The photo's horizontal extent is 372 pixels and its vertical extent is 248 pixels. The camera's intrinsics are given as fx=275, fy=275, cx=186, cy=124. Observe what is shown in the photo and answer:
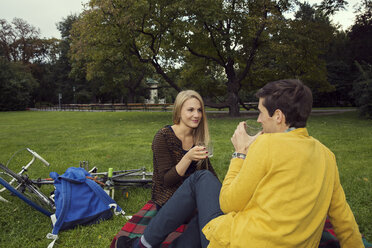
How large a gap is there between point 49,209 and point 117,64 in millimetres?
17041

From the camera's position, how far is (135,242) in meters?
2.35

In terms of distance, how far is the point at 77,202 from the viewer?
322 centimetres

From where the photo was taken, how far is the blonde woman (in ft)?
8.80

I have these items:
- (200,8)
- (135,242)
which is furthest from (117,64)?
(135,242)

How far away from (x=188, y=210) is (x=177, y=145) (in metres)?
0.80

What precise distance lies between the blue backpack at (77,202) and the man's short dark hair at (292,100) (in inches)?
99.9

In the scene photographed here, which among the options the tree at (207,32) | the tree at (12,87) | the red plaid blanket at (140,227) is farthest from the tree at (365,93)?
the tree at (12,87)

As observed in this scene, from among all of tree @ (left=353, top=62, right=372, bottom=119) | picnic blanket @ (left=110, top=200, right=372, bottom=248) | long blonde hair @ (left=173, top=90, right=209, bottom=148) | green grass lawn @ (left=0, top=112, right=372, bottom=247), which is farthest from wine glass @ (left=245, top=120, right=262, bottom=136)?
tree @ (left=353, top=62, right=372, bottom=119)

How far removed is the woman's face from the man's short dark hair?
1.37m

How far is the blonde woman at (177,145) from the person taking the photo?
8.80 ft

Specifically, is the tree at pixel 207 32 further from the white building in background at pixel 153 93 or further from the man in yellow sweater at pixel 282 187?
the white building in background at pixel 153 93

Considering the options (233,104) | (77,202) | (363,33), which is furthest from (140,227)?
(363,33)

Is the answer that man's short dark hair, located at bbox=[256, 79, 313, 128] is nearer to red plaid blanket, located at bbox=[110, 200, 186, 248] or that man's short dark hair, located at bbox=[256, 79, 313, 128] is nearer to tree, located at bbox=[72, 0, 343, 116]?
red plaid blanket, located at bbox=[110, 200, 186, 248]

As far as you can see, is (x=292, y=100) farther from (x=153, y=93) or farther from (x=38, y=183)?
(x=153, y=93)
